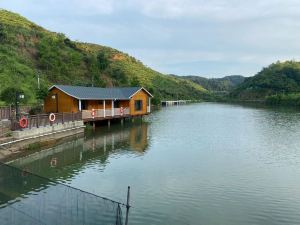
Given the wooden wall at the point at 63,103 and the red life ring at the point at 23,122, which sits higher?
the wooden wall at the point at 63,103

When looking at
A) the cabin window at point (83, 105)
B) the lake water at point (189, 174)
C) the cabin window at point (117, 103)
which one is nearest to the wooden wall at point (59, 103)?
the cabin window at point (83, 105)

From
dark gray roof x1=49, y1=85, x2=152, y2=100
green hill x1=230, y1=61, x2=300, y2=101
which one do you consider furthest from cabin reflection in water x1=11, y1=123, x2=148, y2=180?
green hill x1=230, y1=61, x2=300, y2=101

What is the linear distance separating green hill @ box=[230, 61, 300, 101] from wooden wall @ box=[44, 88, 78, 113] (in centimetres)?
11471

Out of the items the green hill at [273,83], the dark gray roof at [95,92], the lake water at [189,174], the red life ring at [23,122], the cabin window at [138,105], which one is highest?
the green hill at [273,83]

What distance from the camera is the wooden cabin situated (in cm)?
4206

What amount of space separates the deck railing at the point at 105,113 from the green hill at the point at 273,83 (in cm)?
10689

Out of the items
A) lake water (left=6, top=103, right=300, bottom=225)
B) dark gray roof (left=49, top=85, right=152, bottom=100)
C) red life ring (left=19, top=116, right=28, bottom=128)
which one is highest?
dark gray roof (left=49, top=85, right=152, bottom=100)

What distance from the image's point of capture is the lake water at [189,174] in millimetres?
15344

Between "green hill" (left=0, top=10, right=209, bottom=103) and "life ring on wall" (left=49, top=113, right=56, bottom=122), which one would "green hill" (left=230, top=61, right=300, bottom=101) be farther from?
"life ring on wall" (left=49, top=113, right=56, bottom=122)

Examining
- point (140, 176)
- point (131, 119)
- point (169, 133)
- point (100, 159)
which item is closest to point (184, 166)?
point (140, 176)

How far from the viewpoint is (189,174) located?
21734mm

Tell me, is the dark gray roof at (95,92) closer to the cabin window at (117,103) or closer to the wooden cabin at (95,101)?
the wooden cabin at (95,101)

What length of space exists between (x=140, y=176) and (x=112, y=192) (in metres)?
3.32

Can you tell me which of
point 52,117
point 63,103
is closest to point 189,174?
point 52,117
